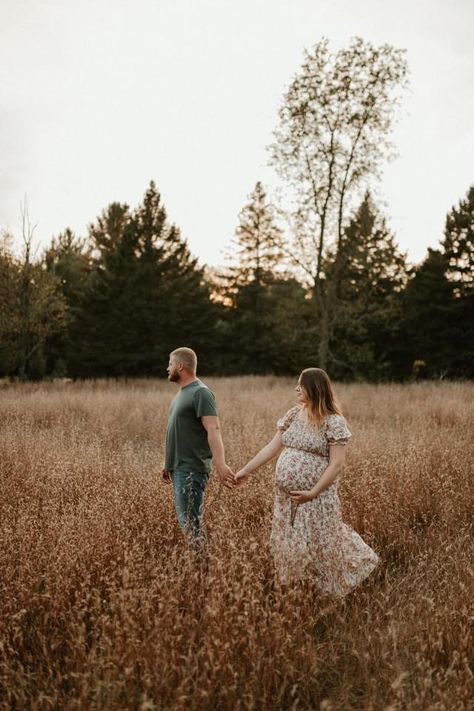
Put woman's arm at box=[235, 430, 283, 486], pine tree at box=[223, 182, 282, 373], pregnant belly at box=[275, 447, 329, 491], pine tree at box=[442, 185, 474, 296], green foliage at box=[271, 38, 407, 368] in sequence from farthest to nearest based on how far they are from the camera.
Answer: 1. pine tree at box=[223, 182, 282, 373]
2. pine tree at box=[442, 185, 474, 296]
3. green foliage at box=[271, 38, 407, 368]
4. woman's arm at box=[235, 430, 283, 486]
5. pregnant belly at box=[275, 447, 329, 491]


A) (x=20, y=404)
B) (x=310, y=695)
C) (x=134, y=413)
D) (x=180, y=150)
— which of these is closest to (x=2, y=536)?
(x=310, y=695)

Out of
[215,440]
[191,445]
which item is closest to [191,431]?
[191,445]

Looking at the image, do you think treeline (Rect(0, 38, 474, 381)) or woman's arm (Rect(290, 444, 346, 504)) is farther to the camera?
treeline (Rect(0, 38, 474, 381))

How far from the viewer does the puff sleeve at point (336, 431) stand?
3395 mm

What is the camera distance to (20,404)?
1083 centimetres

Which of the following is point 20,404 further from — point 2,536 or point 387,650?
point 387,650

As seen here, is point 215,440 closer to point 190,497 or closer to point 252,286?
point 190,497

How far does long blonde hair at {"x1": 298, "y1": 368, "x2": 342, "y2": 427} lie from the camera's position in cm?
346

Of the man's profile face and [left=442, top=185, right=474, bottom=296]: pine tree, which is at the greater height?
[left=442, top=185, right=474, bottom=296]: pine tree

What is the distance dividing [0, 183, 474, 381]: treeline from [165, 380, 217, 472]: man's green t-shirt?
18.6 metres

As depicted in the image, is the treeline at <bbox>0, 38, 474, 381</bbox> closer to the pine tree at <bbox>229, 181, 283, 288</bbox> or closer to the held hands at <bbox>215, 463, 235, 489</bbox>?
the pine tree at <bbox>229, 181, 283, 288</bbox>

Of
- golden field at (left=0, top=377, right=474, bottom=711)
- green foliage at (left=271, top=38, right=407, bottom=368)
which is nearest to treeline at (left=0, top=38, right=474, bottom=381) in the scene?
green foliage at (left=271, top=38, right=407, bottom=368)

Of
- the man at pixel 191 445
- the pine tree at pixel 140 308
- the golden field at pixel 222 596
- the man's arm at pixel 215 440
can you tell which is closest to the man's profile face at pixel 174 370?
the man at pixel 191 445

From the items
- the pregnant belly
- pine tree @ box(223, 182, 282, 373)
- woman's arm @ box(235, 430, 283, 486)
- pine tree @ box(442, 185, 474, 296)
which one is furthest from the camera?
pine tree @ box(223, 182, 282, 373)
